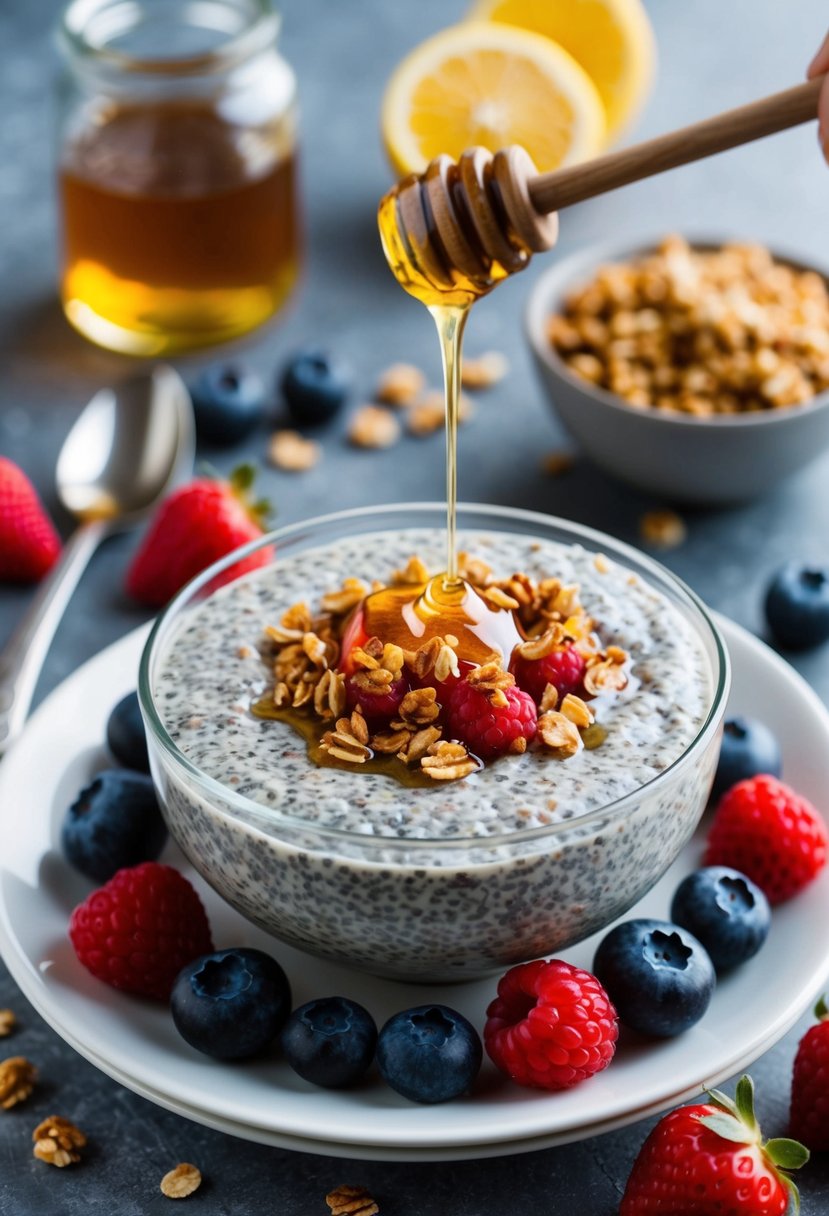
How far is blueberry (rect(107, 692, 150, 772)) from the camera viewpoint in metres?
2.00

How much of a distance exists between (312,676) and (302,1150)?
1.67 ft

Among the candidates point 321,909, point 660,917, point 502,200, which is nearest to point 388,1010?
point 321,909

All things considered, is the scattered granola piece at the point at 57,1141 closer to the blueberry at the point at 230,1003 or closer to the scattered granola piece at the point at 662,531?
the blueberry at the point at 230,1003

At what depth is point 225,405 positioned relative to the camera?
113 inches

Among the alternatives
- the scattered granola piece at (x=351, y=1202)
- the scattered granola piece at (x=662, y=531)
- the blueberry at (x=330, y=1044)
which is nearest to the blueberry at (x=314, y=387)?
the scattered granola piece at (x=662, y=531)

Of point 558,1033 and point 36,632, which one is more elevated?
point 558,1033

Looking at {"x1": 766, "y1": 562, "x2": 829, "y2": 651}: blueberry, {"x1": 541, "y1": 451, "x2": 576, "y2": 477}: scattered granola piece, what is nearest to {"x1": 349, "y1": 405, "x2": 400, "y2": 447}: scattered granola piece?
{"x1": 541, "y1": 451, "x2": 576, "y2": 477}: scattered granola piece

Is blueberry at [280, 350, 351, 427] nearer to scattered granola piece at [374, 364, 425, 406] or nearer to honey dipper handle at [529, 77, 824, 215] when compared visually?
scattered granola piece at [374, 364, 425, 406]

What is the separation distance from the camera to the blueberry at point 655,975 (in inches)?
63.8

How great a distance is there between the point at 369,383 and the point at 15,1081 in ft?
5.62

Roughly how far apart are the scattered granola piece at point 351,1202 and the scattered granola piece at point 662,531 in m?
1.39

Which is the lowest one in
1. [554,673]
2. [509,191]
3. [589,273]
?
[589,273]

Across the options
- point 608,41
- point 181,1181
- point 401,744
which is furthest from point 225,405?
point 181,1181

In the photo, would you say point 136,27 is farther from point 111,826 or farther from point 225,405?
point 111,826
